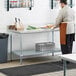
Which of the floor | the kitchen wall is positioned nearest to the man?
the floor

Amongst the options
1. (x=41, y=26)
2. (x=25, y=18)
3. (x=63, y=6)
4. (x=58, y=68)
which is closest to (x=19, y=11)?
(x=25, y=18)

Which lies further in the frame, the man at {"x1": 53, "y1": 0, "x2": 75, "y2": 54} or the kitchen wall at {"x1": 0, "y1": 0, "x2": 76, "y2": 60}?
the kitchen wall at {"x1": 0, "y1": 0, "x2": 76, "y2": 60}

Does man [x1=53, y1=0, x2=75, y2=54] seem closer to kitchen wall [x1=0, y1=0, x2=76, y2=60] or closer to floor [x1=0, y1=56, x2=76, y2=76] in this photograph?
floor [x1=0, y1=56, x2=76, y2=76]

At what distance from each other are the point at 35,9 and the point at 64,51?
1.54m

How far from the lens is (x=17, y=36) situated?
6832 millimetres

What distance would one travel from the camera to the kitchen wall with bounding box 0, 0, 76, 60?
21.7ft

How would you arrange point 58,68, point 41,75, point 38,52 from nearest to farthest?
point 41,75 → point 58,68 → point 38,52

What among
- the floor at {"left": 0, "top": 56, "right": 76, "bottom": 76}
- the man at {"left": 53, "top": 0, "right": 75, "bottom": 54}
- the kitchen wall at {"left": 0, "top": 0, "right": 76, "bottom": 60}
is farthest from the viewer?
the kitchen wall at {"left": 0, "top": 0, "right": 76, "bottom": 60}

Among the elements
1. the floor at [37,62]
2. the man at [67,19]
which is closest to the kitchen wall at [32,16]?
the floor at [37,62]

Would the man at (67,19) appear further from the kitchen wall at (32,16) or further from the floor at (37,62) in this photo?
the kitchen wall at (32,16)

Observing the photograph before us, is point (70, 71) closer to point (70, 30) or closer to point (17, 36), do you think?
point (70, 30)

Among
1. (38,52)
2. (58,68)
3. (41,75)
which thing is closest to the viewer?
(41,75)

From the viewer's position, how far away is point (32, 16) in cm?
698

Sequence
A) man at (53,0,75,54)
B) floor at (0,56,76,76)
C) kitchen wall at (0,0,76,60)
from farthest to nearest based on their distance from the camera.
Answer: kitchen wall at (0,0,76,60) < man at (53,0,75,54) < floor at (0,56,76,76)
